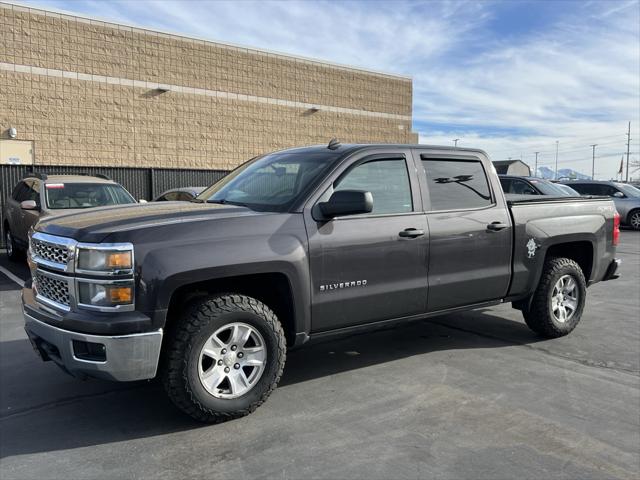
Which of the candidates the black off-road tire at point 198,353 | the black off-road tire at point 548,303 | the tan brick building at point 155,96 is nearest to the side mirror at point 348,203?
the black off-road tire at point 198,353

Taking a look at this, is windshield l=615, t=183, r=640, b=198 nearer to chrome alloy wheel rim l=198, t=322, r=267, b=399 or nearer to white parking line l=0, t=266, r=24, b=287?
white parking line l=0, t=266, r=24, b=287

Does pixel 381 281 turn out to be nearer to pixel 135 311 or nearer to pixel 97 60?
pixel 135 311

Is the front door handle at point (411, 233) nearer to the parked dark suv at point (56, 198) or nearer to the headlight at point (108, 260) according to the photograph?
the headlight at point (108, 260)

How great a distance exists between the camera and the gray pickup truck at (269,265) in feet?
11.2

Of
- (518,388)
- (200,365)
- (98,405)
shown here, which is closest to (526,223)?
(518,388)

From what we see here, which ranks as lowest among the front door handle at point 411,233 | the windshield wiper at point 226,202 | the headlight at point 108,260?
the headlight at point 108,260

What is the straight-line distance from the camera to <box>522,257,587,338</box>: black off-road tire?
570 centimetres

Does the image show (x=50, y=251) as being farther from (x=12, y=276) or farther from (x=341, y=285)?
(x=12, y=276)

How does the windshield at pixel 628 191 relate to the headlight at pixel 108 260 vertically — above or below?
above

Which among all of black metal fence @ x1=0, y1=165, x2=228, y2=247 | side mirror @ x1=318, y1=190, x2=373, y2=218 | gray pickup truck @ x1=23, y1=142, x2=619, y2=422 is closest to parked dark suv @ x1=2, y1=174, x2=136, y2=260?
black metal fence @ x1=0, y1=165, x2=228, y2=247

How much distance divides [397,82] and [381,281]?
27737 mm

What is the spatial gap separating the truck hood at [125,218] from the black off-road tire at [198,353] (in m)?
0.60

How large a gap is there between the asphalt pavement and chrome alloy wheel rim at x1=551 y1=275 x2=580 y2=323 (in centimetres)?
34

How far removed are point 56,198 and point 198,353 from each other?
717cm
